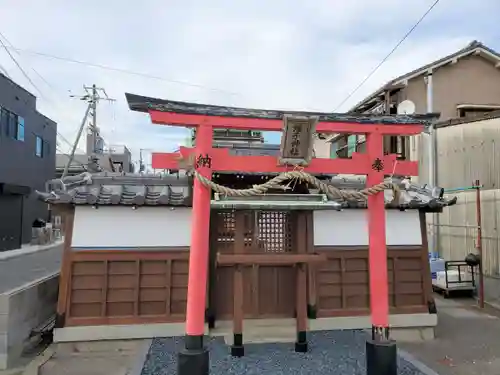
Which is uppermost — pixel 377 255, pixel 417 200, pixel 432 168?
pixel 432 168

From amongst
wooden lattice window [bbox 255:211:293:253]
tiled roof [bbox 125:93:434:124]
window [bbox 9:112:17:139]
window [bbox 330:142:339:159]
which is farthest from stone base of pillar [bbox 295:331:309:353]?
window [bbox 9:112:17:139]

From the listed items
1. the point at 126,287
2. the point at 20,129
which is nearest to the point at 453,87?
the point at 126,287

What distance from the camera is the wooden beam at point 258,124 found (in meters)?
5.47

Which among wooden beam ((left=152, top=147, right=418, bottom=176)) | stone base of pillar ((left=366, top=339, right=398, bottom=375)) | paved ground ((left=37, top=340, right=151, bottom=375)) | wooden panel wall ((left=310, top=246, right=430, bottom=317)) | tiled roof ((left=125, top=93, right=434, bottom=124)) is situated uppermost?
tiled roof ((left=125, top=93, right=434, bottom=124))

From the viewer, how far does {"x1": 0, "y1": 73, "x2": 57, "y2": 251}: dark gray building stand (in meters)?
21.4

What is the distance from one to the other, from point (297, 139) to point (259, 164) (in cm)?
62

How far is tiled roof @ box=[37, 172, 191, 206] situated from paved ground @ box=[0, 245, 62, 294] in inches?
118

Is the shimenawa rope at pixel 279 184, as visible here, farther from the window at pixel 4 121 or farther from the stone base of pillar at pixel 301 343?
the window at pixel 4 121

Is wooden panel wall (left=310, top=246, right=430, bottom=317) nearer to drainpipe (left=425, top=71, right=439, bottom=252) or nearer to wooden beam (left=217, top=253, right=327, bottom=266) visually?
wooden beam (left=217, top=253, right=327, bottom=266)

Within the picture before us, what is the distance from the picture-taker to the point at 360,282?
895 centimetres

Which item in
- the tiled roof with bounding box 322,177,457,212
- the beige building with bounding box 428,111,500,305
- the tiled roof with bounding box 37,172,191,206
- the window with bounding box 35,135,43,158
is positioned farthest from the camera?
the window with bounding box 35,135,43,158

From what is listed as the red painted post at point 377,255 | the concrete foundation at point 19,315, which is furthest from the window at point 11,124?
the red painted post at point 377,255

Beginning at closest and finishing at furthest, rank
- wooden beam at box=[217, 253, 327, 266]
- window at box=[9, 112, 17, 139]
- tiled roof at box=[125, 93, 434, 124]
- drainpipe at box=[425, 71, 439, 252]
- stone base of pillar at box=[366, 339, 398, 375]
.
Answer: tiled roof at box=[125, 93, 434, 124] < stone base of pillar at box=[366, 339, 398, 375] < wooden beam at box=[217, 253, 327, 266] < drainpipe at box=[425, 71, 439, 252] < window at box=[9, 112, 17, 139]

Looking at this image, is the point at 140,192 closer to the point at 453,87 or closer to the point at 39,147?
the point at 453,87
